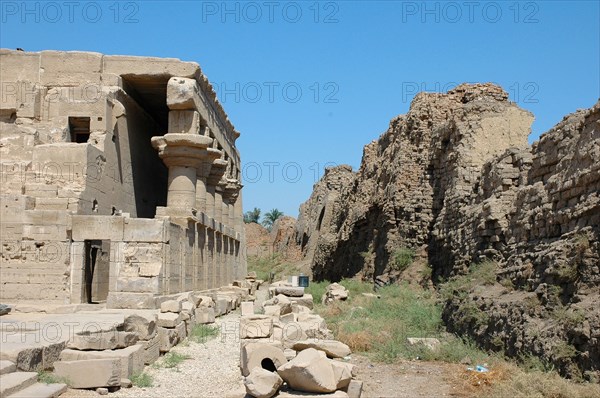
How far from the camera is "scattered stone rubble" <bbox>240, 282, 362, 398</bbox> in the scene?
227 inches

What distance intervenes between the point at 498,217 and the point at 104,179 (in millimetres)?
8792

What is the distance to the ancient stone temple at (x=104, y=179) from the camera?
39.8ft

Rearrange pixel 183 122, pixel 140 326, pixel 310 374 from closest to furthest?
pixel 310 374 < pixel 140 326 < pixel 183 122

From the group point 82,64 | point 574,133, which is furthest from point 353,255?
point 574,133

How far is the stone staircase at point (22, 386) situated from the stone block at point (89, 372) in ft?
0.94

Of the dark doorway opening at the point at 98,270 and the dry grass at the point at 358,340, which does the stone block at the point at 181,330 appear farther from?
the dark doorway opening at the point at 98,270

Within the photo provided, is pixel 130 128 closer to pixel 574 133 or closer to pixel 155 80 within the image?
pixel 155 80

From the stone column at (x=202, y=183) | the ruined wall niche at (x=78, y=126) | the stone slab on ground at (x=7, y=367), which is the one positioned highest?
the ruined wall niche at (x=78, y=126)

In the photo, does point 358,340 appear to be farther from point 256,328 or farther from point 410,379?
point 410,379

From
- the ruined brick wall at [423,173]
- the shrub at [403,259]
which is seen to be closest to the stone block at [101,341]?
the ruined brick wall at [423,173]

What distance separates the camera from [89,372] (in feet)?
22.5

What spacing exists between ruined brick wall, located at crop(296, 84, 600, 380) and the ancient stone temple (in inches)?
230

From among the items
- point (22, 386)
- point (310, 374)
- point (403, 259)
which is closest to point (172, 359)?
point (22, 386)

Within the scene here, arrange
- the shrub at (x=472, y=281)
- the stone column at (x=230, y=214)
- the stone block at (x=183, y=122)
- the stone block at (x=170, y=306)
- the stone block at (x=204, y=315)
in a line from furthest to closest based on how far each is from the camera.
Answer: the stone column at (x=230, y=214) → the stone block at (x=183, y=122) → the stone block at (x=204, y=315) → the shrub at (x=472, y=281) → the stone block at (x=170, y=306)
